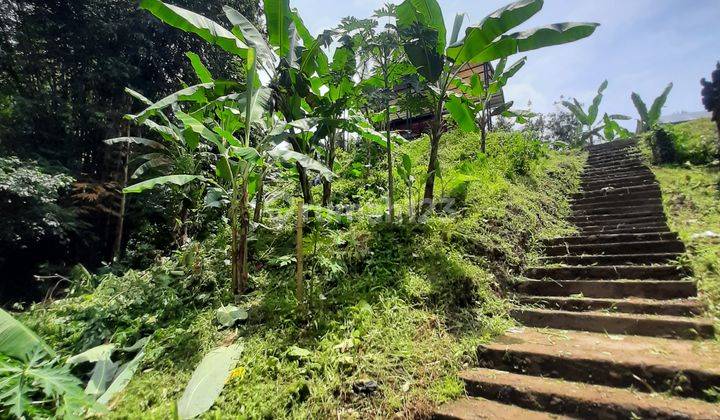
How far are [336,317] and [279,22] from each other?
3.49m

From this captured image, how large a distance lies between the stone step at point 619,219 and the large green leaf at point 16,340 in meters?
6.20

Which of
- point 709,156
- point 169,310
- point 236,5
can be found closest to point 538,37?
point 169,310

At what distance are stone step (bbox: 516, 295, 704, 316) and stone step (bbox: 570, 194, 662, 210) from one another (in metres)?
3.04

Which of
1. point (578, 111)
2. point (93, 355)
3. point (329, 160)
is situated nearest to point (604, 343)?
point (329, 160)

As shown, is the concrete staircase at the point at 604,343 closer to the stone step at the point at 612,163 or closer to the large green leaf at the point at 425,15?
the large green leaf at the point at 425,15

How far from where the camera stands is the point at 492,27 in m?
3.72


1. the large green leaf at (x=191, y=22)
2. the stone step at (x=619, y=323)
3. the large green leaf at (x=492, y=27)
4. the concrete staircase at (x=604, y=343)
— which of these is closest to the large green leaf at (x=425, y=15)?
the large green leaf at (x=492, y=27)

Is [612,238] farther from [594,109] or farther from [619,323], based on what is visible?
[594,109]

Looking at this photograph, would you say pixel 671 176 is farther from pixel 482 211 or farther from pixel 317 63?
pixel 317 63

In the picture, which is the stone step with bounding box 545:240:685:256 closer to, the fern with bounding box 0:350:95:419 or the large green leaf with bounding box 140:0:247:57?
the large green leaf with bounding box 140:0:247:57

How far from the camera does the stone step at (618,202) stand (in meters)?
5.34

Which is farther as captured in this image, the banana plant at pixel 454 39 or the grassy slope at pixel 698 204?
the banana plant at pixel 454 39

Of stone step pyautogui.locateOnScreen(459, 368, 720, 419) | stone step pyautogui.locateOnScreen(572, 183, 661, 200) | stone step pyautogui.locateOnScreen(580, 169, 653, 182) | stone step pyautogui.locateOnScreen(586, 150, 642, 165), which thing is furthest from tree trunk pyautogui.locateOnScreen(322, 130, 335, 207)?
stone step pyautogui.locateOnScreen(586, 150, 642, 165)

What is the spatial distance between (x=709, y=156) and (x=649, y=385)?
828cm
